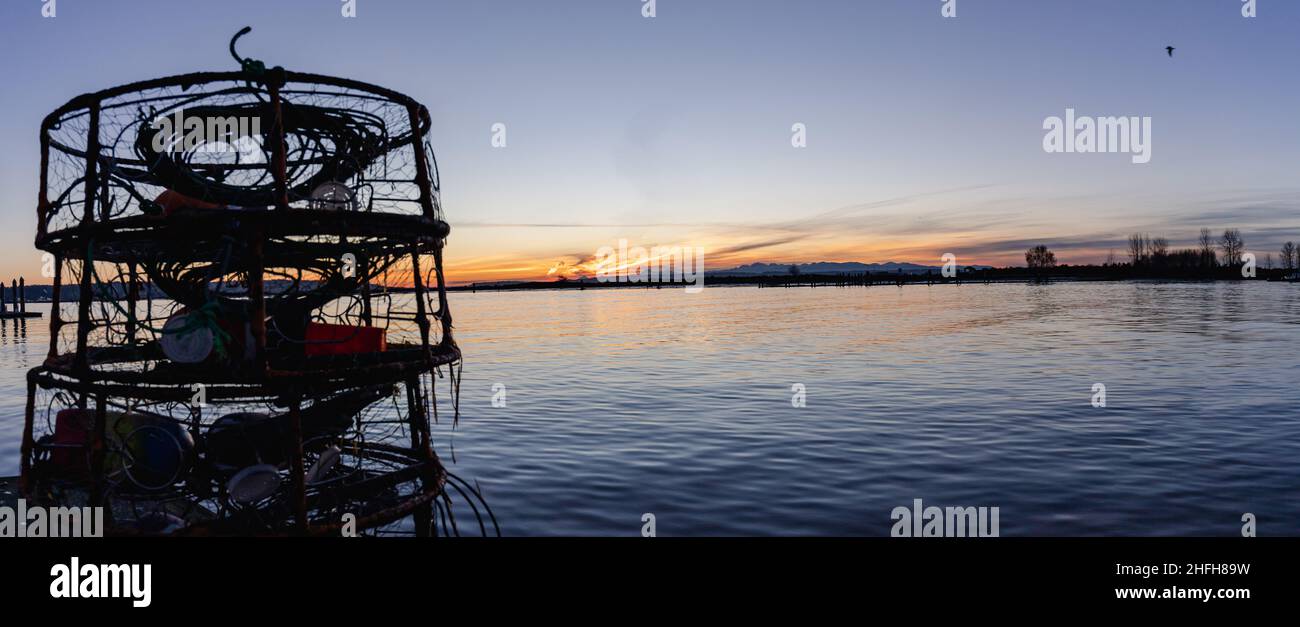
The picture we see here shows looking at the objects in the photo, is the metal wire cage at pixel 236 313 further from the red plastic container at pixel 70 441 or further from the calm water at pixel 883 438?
the calm water at pixel 883 438

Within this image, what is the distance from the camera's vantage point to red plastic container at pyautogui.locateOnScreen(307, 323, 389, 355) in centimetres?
1034

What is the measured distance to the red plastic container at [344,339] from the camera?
10341mm

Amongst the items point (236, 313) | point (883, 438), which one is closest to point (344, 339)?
point (236, 313)

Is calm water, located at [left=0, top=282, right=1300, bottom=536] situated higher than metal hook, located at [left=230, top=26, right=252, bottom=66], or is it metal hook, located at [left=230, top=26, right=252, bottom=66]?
metal hook, located at [left=230, top=26, right=252, bottom=66]

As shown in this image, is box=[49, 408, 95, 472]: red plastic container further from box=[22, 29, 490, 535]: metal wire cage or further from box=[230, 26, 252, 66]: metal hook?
box=[230, 26, 252, 66]: metal hook

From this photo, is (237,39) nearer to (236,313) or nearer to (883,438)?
(236,313)

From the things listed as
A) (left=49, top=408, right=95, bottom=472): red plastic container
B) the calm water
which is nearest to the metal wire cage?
(left=49, top=408, right=95, bottom=472): red plastic container

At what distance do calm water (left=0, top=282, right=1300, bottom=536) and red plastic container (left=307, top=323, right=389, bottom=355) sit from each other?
5.72 meters

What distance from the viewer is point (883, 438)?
22.2 meters
